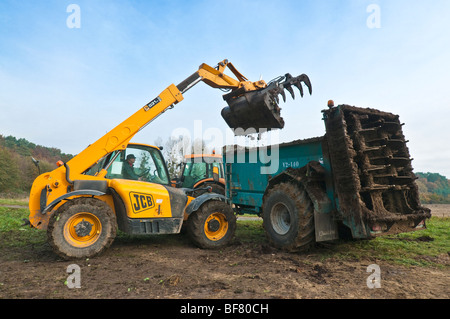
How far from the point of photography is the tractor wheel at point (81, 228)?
431 cm

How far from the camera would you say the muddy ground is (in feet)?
10.4

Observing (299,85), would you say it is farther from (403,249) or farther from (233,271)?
(233,271)

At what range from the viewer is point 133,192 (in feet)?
16.1

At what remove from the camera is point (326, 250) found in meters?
5.24

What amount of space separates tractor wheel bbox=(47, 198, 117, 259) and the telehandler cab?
0.01 meters

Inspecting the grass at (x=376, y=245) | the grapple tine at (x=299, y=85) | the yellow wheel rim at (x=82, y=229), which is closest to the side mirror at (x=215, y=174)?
the grass at (x=376, y=245)

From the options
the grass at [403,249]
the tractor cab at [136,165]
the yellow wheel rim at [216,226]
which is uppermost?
the tractor cab at [136,165]

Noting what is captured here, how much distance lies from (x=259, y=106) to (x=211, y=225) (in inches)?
111

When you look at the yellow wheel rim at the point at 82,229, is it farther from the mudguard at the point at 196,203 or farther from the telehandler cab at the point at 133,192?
the mudguard at the point at 196,203

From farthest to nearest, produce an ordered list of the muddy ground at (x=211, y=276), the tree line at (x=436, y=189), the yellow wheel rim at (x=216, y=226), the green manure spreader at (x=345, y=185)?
1. the tree line at (x=436, y=189)
2. the yellow wheel rim at (x=216, y=226)
3. the green manure spreader at (x=345, y=185)
4. the muddy ground at (x=211, y=276)

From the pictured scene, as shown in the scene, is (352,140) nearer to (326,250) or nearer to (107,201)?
(326,250)

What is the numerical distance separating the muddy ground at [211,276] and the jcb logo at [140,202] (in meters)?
0.83
